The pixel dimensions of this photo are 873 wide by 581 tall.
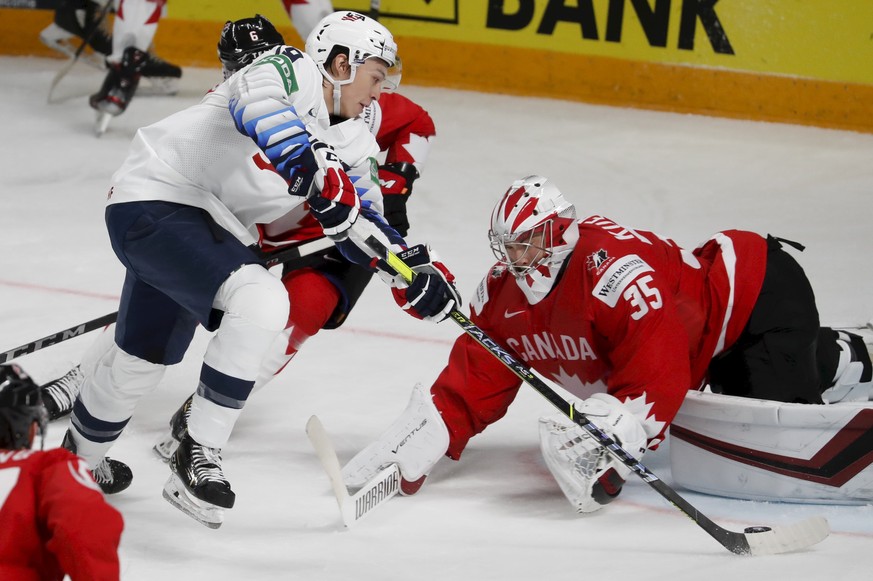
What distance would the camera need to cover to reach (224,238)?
2811 mm

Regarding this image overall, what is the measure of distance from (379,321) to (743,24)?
3002mm

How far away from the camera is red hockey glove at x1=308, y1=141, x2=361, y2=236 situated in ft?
9.07

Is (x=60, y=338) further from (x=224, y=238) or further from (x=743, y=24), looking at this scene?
(x=743, y=24)

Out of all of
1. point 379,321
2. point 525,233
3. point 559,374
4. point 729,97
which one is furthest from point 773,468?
point 729,97

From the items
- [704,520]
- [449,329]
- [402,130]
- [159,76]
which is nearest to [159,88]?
[159,76]

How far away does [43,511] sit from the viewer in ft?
5.82

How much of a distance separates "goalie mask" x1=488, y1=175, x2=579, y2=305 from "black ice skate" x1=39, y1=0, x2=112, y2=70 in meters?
4.60

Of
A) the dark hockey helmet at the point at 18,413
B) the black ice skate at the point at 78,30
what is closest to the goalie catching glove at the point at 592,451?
the dark hockey helmet at the point at 18,413

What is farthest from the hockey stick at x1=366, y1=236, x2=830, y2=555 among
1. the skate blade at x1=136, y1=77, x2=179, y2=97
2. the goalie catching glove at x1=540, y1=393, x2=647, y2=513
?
the skate blade at x1=136, y1=77, x2=179, y2=97

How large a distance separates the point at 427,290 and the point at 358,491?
0.49 m

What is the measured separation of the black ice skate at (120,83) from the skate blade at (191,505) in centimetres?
375

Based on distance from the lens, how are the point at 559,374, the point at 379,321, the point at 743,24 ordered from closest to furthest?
the point at 559,374 < the point at 379,321 < the point at 743,24

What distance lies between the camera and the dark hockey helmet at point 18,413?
1.82 m

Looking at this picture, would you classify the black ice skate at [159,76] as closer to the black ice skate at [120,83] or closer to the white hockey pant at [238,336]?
the black ice skate at [120,83]
